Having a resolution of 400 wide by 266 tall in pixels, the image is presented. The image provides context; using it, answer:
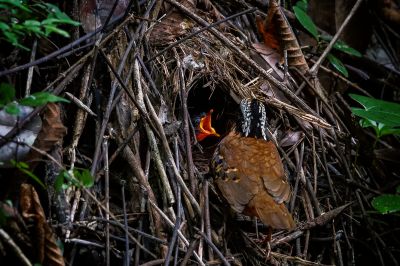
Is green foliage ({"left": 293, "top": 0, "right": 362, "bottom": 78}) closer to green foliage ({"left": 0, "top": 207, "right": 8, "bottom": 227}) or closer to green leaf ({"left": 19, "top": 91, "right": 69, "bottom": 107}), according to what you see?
green leaf ({"left": 19, "top": 91, "right": 69, "bottom": 107})

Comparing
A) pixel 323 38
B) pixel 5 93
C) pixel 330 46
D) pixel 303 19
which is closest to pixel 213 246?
pixel 5 93

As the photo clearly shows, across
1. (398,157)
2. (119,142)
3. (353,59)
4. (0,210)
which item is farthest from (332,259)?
(353,59)

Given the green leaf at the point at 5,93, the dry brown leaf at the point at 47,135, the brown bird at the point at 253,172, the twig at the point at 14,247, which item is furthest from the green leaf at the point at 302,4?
the twig at the point at 14,247

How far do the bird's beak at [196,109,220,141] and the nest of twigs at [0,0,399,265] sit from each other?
28 cm

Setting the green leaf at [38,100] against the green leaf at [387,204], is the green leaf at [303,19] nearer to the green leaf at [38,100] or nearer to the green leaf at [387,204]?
the green leaf at [387,204]

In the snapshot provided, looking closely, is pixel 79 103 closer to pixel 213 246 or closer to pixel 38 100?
pixel 38 100

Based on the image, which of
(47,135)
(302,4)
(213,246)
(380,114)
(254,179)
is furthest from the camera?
(302,4)

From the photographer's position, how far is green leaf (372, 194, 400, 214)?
4.03 metres

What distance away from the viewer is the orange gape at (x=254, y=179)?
413 cm

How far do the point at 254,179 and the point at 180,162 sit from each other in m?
0.54

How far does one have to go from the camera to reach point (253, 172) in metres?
4.41

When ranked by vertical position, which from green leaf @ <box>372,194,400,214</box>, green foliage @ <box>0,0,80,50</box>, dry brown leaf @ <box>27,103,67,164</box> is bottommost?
green leaf @ <box>372,194,400,214</box>

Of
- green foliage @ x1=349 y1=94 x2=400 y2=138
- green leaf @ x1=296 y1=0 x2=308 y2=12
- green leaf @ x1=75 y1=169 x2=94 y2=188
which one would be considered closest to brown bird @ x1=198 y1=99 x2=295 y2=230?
green foliage @ x1=349 y1=94 x2=400 y2=138

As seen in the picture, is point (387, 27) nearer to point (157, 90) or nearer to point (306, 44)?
point (306, 44)
